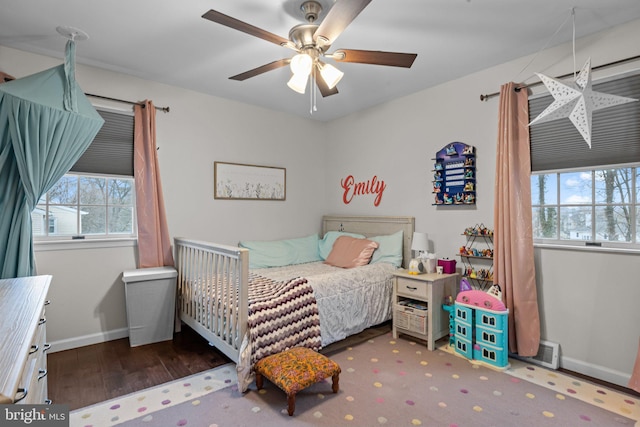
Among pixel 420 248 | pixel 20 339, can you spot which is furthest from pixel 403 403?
pixel 20 339

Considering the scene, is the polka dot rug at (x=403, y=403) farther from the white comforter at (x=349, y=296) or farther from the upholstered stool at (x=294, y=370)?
the white comforter at (x=349, y=296)

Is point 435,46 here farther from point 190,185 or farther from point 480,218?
point 190,185

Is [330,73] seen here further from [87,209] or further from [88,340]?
[88,340]

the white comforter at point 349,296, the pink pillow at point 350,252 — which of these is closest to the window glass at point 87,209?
the white comforter at point 349,296

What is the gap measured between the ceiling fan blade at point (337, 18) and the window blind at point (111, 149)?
7.07ft

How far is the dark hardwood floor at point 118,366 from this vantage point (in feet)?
7.11

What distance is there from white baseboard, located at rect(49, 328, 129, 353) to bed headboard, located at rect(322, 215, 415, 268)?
2.50 metres

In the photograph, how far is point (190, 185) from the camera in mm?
3449

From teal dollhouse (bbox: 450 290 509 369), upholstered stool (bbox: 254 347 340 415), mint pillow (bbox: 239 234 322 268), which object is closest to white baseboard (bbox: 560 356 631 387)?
teal dollhouse (bbox: 450 290 509 369)

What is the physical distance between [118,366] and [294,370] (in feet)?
4.79

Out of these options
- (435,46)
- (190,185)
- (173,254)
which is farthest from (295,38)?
(173,254)

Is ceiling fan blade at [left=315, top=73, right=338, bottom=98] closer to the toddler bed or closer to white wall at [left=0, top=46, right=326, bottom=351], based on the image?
the toddler bed

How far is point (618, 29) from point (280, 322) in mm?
2982

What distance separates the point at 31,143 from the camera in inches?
91.0
